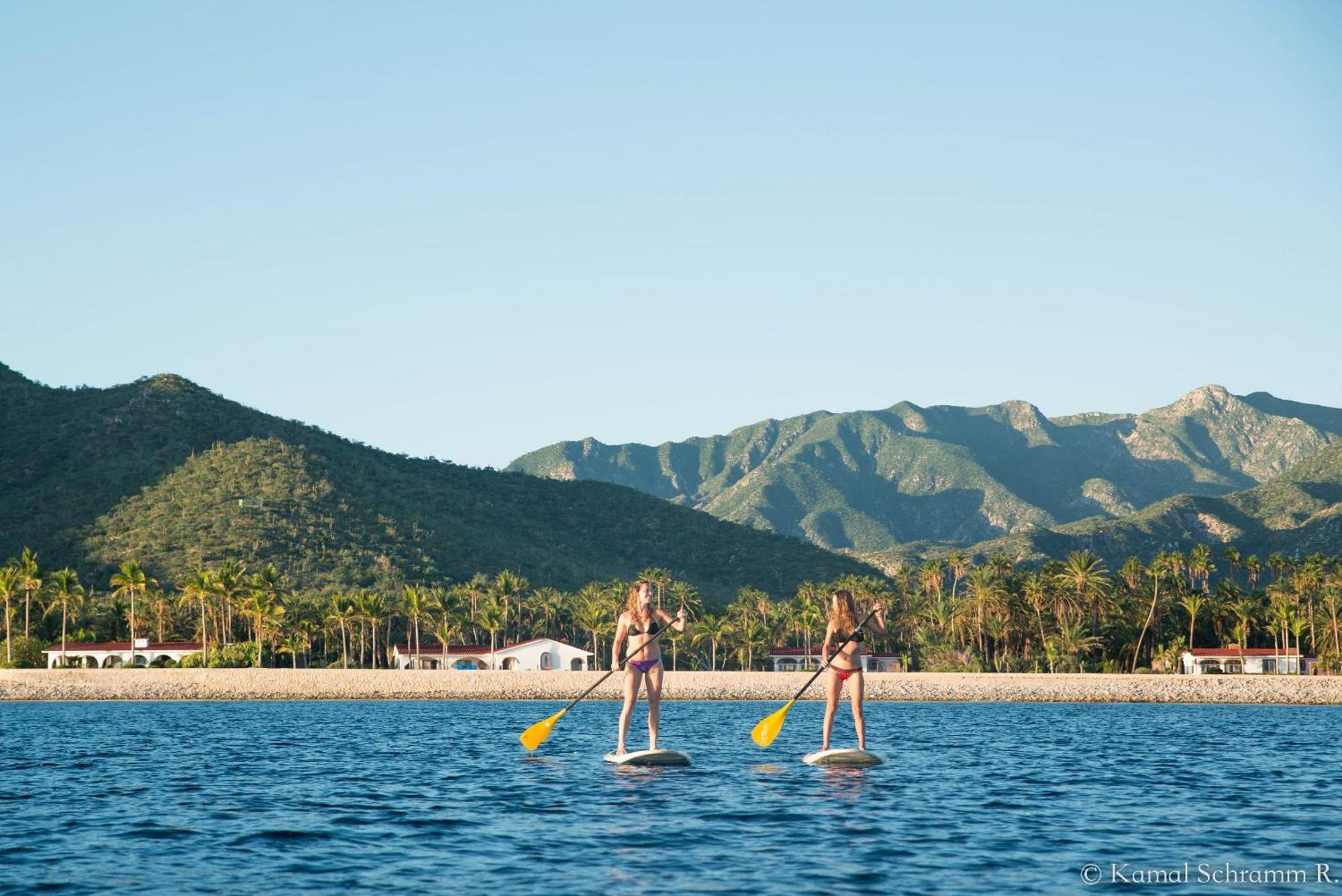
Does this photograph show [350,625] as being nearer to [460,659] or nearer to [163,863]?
[460,659]

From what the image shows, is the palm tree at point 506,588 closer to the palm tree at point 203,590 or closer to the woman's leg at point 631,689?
the palm tree at point 203,590

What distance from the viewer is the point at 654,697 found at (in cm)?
2570

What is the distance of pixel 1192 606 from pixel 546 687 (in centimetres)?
6539

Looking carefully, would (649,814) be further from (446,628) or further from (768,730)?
(446,628)

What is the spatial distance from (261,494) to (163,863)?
13665cm

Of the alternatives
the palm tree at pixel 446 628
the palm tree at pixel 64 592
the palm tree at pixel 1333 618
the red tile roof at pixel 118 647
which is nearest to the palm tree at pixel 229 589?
the red tile roof at pixel 118 647

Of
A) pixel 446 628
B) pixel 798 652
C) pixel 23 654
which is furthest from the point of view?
pixel 798 652

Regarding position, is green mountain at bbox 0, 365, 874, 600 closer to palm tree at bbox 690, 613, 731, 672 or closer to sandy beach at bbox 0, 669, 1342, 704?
palm tree at bbox 690, 613, 731, 672

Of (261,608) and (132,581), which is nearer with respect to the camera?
(132,581)

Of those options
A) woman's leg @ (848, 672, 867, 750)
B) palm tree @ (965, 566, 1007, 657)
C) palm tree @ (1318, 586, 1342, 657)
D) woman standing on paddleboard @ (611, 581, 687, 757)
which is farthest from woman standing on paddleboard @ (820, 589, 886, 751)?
palm tree @ (1318, 586, 1342, 657)

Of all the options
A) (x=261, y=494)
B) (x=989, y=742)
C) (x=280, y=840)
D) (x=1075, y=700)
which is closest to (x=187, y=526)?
(x=261, y=494)

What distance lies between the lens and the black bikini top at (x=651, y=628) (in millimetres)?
24984

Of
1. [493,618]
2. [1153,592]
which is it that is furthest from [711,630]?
[1153,592]

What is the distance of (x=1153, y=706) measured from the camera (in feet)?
243
